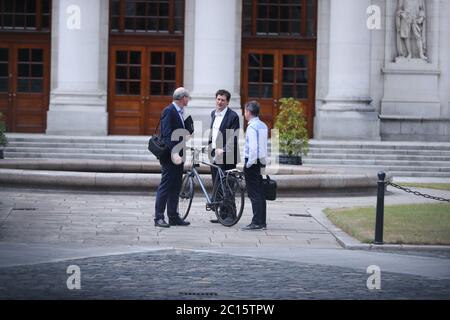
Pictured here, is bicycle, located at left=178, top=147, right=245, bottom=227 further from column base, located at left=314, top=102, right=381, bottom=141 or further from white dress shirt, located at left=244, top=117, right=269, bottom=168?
column base, located at left=314, top=102, right=381, bottom=141

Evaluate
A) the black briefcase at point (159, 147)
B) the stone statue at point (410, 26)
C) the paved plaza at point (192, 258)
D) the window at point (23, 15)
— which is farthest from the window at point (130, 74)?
the black briefcase at point (159, 147)

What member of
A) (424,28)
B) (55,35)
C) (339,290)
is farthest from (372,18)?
(339,290)

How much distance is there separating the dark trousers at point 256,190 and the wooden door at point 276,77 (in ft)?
67.8

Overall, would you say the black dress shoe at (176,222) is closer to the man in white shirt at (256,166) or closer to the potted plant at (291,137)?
the man in white shirt at (256,166)

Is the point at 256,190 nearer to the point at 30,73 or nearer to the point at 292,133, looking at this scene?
the point at 292,133

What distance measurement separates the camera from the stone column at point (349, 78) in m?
36.5

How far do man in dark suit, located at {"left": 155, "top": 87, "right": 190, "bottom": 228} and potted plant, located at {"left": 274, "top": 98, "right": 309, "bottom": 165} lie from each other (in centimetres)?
1362

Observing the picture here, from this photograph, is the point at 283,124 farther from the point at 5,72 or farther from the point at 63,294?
the point at 63,294

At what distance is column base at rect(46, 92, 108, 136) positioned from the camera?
36.4 metres

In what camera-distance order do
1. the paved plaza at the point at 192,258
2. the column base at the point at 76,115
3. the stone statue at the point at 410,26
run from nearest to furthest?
the paved plaza at the point at 192,258
the column base at the point at 76,115
the stone statue at the point at 410,26

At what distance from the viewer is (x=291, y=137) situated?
31.3 metres

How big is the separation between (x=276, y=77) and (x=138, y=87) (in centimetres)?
452

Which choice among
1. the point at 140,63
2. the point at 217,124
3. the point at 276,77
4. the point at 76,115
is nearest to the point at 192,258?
the point at 217,124

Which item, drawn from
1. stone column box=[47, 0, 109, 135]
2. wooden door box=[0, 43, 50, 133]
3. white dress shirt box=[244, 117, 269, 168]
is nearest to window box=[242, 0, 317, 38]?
stone column box=[47, 0, 109, 135]
